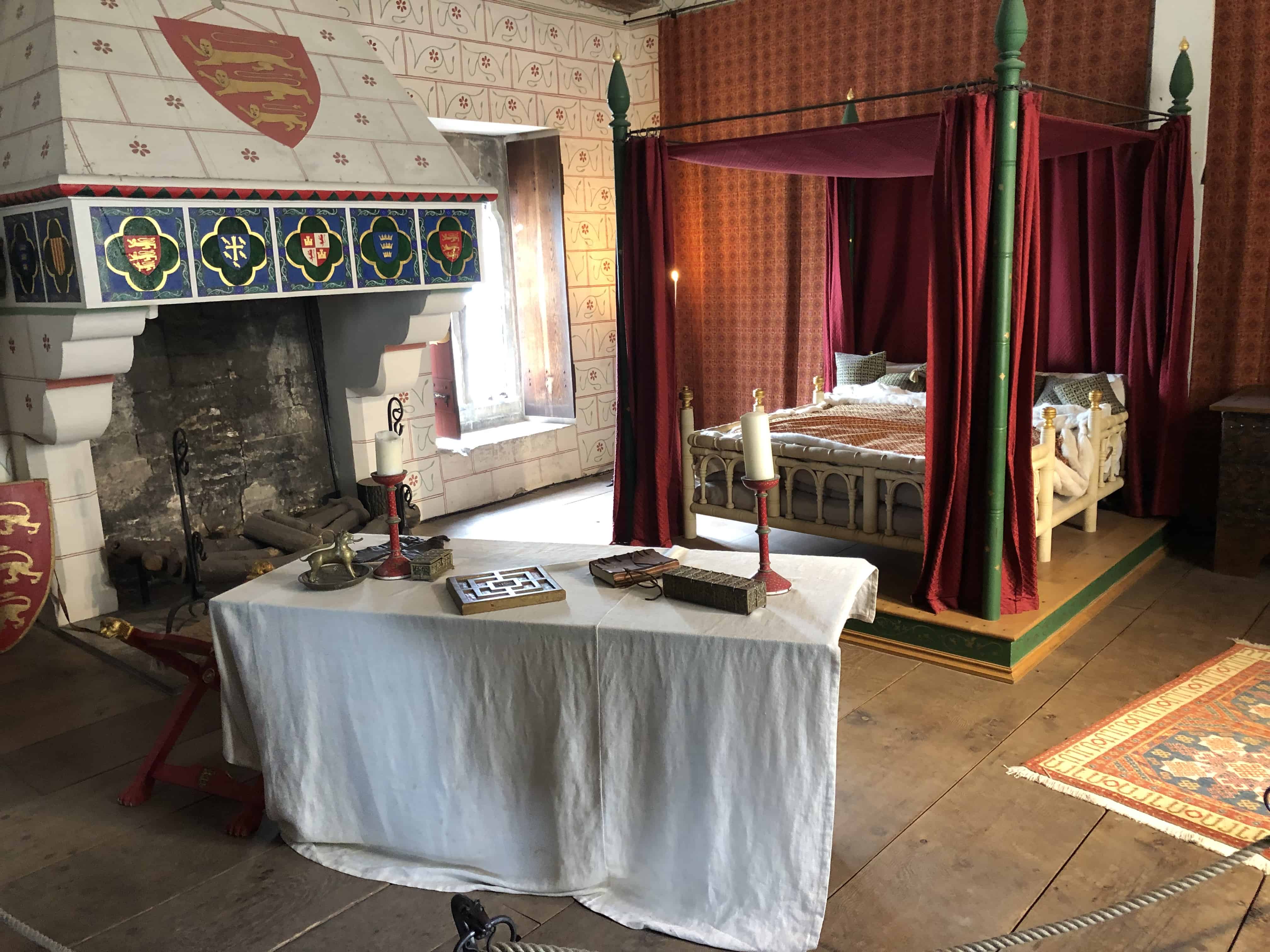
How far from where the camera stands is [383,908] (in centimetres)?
265

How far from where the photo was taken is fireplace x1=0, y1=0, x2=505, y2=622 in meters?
4.11

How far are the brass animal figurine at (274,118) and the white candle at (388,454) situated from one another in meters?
2.49

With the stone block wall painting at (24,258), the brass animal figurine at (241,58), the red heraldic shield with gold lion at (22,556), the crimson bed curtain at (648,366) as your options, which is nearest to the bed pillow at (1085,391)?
the crimson bed curtain at (648,366)

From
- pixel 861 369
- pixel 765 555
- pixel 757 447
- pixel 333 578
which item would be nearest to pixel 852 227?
pixel 861 369

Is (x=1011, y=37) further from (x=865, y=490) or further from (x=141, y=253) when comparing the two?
(x=141, y=253)

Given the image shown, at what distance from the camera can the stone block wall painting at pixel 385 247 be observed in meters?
4.90

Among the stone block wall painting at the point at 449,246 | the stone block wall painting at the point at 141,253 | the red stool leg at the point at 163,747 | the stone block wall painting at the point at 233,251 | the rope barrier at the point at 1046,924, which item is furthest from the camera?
the stone block wall painting at the point at 449,246

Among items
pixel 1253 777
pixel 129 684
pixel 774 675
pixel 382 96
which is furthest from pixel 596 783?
pixel 382 96

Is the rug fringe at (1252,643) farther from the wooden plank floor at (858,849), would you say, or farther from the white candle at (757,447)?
the white candle at (757,447)

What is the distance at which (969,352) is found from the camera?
12.7ft

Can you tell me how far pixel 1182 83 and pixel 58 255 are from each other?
537 cm

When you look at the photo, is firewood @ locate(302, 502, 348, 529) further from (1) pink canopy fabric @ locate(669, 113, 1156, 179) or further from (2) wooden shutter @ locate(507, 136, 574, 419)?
(1) pink canopy fabric @ locate(669, 113, 1156, 179)

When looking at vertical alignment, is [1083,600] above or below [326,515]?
below

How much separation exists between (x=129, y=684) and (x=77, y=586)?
80 centimetres
